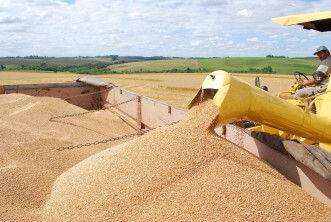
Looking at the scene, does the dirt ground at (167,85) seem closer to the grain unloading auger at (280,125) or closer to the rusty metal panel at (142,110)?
the rusty metal panel at (142,110)

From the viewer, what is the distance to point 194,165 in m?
2.64

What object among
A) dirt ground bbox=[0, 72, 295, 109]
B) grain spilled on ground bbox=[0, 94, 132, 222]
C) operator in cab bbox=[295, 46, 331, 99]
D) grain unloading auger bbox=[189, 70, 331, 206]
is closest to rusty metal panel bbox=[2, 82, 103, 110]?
grain spilled on ground bbox=[0, 94, 132, 222]

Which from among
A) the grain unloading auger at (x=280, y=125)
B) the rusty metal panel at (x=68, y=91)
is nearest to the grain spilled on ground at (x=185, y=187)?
the grain unloading auger at (x=280, y=125)

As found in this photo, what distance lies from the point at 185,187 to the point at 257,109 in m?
0.81

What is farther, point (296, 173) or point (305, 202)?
point (296, 173)

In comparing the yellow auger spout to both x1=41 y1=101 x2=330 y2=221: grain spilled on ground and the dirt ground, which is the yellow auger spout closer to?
x1=41 y1=101 x2=330 y2=221: grain spilled on ground

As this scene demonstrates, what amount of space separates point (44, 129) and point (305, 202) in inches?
146

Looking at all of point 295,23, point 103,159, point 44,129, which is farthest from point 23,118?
point 295,23

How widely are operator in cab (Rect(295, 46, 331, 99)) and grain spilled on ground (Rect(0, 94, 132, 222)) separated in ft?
8.31

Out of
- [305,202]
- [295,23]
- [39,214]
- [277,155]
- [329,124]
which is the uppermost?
[295,23]

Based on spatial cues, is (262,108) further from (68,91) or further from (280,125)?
(68,91)

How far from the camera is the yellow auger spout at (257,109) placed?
2619 mm

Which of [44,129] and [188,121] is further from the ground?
[188,121]

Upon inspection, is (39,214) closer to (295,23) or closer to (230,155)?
(230,155)
